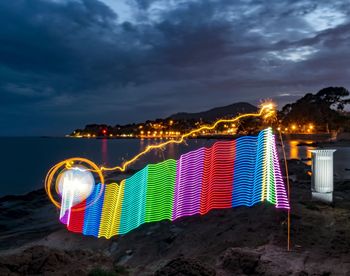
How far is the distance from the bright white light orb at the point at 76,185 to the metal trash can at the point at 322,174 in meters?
9.61

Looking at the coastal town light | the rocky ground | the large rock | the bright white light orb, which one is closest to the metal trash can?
the rocky ground

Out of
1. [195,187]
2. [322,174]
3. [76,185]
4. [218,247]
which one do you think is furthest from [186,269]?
[76,185]

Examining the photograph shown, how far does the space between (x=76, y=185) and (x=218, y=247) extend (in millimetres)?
8753

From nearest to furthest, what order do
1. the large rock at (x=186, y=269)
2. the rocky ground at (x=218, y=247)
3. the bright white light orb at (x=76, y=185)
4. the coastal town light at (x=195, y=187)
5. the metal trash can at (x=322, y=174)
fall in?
the large rock at (x=186, y=269) < the rocky ground at (x=218, y=247) < the coastal town light at (x=195, y=187) < the metal trash can at (x=322, y=174) < the bright white light orb at (x=76, y=185)

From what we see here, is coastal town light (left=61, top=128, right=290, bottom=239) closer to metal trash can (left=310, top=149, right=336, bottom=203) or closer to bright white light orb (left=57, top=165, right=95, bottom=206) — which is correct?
metal trash can (left=310, top=149, right=336, bottom=203)

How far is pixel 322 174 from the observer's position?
14289 mm

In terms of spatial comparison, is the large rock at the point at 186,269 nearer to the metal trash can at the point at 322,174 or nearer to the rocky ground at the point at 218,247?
the rocky ground at the point at 218,247

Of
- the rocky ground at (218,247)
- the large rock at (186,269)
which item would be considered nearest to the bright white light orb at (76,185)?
the rocky ground at (218,247)

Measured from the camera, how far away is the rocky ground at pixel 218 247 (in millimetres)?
9258

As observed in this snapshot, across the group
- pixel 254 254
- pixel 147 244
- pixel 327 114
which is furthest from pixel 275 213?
pixel 327 114

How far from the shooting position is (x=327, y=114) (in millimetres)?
133250

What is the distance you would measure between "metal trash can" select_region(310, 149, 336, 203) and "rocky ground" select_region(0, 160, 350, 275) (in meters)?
0.56

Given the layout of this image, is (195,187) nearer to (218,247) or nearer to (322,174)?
(218,247)

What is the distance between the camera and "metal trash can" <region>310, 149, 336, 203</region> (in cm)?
1418
